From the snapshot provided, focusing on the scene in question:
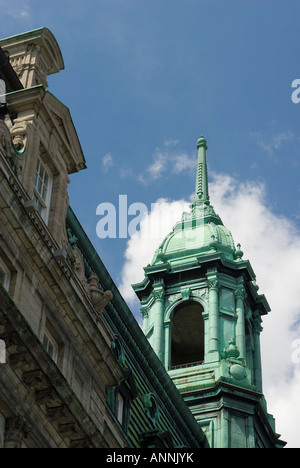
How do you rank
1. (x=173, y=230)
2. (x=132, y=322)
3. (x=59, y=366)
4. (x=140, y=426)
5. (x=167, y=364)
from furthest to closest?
(x=173, y=230)
(x=167, y=364)
(x=132, y=322)
(x=140, y=426)
(x=59, y=366)

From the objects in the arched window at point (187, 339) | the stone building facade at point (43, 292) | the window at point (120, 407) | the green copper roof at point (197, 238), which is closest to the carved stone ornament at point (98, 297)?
the stone building facade at point (43, 292)

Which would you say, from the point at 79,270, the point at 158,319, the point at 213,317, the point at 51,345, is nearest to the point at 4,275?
the point at 51,345

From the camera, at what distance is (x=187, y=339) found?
62812 millimetres

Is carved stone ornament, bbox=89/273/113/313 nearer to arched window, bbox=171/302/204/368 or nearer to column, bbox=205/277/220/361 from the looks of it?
column, bbox=205/277/220/361

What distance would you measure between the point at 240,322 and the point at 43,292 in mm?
30539

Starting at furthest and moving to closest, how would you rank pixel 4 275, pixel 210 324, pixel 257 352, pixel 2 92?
1. pixel 257 352
2. pixel 210 324
3. pixel 2 92
4. pixel 4 275

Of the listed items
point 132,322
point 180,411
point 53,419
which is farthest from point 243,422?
point 53,419

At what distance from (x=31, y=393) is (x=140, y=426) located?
46.3 feet

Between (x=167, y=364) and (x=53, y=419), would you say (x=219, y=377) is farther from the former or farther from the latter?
(x=53, y=419)

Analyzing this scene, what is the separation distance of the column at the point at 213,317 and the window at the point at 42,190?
82.5ft

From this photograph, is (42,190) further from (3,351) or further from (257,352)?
(257,352)

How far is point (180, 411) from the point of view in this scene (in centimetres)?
4469

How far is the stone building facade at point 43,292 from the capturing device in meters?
24.4

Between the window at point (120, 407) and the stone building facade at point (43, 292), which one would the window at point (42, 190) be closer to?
the stone building facade at point (43, 292)
